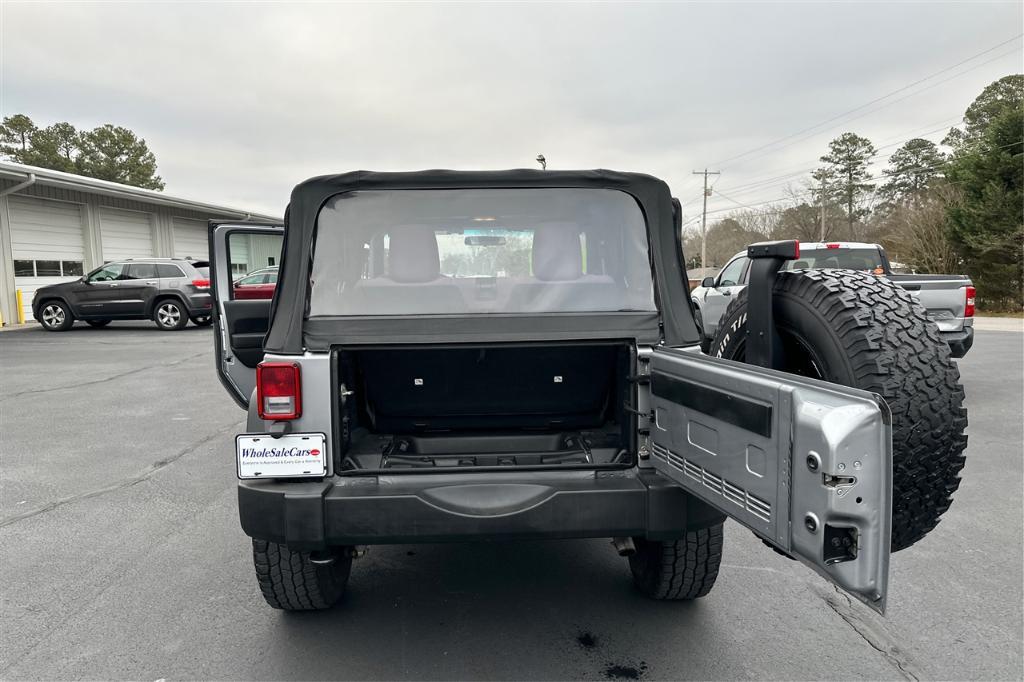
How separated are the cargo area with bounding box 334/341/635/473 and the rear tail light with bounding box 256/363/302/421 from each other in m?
0.44

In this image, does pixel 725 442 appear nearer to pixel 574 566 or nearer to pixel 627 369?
pixel 627 369

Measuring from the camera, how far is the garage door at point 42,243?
18328 mm

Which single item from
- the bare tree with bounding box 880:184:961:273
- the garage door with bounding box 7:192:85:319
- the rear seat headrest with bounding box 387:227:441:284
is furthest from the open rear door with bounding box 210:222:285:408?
the bare tree with bounding box 880:184:961:273

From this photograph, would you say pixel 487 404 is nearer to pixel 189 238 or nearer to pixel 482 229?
pixel 482 229

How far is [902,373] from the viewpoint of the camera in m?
2.10

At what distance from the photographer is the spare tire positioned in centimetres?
208

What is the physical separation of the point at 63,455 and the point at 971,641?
636cm

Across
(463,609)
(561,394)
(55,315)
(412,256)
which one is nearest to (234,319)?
(412,256)

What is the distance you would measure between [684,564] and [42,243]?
22.3m

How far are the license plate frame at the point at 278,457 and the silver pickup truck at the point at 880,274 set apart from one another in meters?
2.67

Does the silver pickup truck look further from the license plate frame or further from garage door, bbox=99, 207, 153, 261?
garage door, bbox=99, 207, 153, 261

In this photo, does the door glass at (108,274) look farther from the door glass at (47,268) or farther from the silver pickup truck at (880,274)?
the silver pickup truck at (880,274)

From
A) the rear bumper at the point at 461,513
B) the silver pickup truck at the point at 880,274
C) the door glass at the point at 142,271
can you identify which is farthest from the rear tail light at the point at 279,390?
the door glass at the point at 142,271

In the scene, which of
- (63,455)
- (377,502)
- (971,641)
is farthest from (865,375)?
(63,455)
